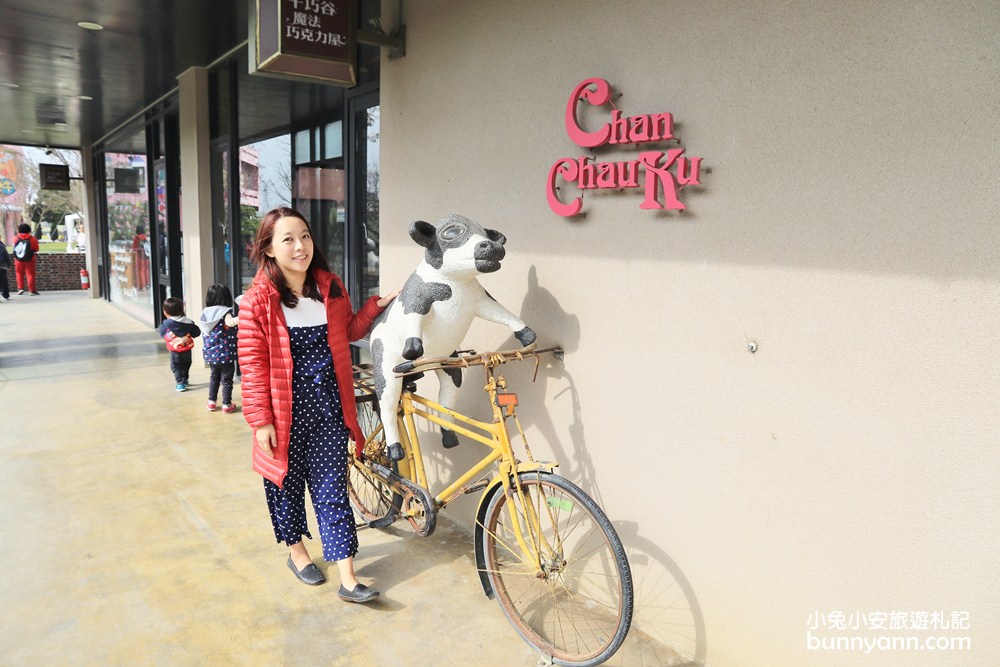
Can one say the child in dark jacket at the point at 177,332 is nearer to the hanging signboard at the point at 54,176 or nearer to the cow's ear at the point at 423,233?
the cow's ear at the point at 423,233

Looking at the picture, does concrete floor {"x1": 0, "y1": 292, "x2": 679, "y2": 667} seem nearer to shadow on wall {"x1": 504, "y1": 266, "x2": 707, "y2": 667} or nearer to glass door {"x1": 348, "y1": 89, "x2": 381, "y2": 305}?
shadow on wall {"x1": 504, "y1": 266, "x2": 707, "y2": 667}

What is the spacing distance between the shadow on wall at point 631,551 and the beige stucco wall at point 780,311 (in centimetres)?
1

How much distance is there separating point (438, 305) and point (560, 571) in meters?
1.07

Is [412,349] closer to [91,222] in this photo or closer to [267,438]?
[267,438]

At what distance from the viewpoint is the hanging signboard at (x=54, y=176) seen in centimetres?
1334

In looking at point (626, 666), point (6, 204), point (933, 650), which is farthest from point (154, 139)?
point (6, 204)

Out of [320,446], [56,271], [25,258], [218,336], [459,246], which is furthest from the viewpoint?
[56,271]

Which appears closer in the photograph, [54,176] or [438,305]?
[438,305]

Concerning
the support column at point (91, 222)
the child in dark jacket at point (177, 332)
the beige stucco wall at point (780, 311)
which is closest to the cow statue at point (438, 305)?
the beige stucco wall at point (780, 311)

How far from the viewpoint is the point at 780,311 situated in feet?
6.56

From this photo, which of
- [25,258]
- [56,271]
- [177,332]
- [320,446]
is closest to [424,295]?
[320,446]

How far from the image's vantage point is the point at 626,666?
2.31 meters

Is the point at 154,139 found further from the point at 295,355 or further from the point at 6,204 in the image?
the point at 6,204

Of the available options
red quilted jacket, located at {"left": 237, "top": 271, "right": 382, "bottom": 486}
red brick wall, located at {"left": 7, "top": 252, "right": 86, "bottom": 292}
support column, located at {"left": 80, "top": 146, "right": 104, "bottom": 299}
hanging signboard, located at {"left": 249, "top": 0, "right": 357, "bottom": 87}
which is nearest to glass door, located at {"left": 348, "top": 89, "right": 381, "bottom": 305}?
hanging signboard, located at {"left": 249, "top": 0, "right": 357, "bottom": 87}
